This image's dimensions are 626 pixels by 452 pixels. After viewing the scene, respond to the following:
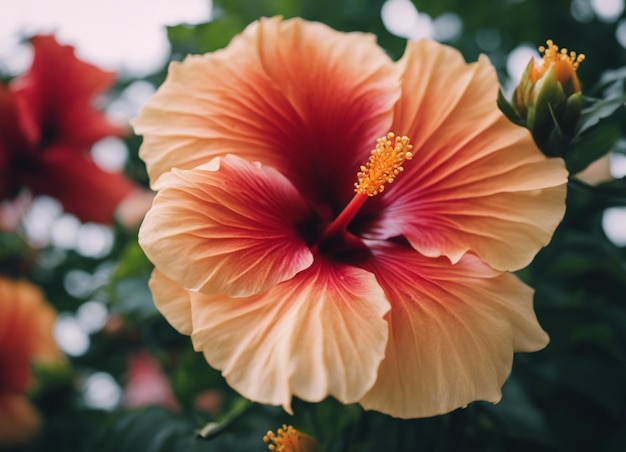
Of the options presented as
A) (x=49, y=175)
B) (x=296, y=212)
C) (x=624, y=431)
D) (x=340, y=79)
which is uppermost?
(x=340, y=79)

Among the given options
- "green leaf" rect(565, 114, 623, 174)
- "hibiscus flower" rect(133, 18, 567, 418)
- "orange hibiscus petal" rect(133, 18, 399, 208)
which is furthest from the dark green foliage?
"orange hibiscus petal" rect(133, 18, 399, 208)

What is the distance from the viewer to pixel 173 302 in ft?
1.90

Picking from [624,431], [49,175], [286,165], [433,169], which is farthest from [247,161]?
[49,175]

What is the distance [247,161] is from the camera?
64cm

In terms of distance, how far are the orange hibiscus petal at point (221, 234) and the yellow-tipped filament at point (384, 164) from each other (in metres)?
0.09

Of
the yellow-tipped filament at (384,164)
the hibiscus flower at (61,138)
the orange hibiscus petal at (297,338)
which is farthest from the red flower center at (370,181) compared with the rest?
the hibiscus flower at (61,138)

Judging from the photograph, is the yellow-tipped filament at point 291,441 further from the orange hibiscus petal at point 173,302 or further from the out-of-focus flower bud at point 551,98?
the out-of-focus flower bud at point 551,98

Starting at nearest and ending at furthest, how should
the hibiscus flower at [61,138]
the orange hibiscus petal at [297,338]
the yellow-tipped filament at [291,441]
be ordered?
the orange hibiscus petal at [297,338], the yellow-tipped filament at [291,441], the hibiscus flower at [61,138]

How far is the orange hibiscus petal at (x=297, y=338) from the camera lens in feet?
1.59

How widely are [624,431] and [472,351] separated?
1.07 ft

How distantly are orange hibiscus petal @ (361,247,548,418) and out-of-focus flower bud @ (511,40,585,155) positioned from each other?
0.14m

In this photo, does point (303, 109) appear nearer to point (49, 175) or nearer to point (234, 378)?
point (234, 378)

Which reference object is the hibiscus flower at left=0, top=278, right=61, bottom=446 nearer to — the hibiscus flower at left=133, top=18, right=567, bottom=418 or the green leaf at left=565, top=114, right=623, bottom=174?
the hibiscus flower at left=133, top=18, right=567, bottom=418

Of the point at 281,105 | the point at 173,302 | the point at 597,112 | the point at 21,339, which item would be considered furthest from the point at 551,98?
the point at 21,339
